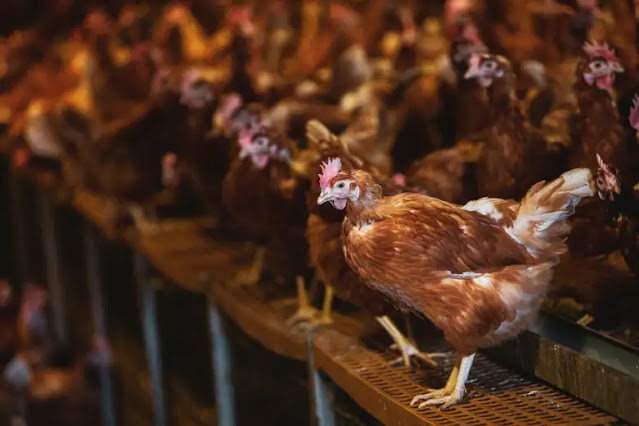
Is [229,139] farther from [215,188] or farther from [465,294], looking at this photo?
[465,294]

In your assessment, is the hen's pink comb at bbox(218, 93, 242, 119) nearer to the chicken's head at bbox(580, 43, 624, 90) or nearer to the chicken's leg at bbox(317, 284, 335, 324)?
the chicken's leg at bbox(317, 284, 335, 324)

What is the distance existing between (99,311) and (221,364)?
1874 mm

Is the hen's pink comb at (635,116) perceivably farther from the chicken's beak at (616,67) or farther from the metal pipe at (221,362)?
the metal pipe at (221,362)

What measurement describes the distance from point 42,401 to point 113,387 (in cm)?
54

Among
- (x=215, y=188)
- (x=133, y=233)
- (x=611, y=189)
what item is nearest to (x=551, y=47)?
(x=215, y=188)

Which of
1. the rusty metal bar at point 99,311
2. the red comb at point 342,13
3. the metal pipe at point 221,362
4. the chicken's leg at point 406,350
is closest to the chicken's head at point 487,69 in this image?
the chicken's leg at point 406,350

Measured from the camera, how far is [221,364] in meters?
3.26

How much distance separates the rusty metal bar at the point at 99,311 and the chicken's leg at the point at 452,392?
3119 mm

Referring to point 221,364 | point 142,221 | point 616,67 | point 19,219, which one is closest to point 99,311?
point 142,221

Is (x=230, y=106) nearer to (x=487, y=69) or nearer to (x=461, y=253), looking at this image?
(x=487, y=69)

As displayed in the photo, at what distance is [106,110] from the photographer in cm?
460

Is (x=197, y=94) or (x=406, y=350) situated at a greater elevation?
(x=197, y=94)

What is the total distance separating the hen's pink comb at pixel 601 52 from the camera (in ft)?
7.34

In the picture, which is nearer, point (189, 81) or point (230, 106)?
point (230, 106)
